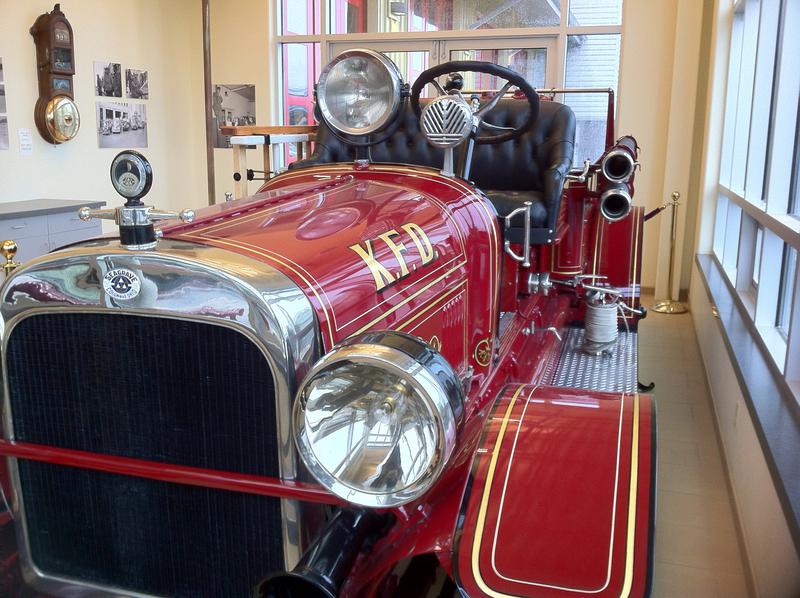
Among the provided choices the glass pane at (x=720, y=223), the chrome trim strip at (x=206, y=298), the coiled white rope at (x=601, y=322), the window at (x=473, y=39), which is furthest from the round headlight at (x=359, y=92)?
the window at (x=473, y=39)

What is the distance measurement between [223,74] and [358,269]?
7.20m

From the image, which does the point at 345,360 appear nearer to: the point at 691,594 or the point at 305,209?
the point at 305,209

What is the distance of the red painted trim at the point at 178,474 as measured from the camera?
54.6 inches

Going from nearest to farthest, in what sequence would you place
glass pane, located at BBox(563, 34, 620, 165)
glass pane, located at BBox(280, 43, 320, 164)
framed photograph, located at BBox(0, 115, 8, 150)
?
framed photograph, located at BBox(0, 115, 8, 150) < glass pane, located at BBox(563, 34, 620, 165) < glass pane, located at BBox(280, 43, 320, 164)

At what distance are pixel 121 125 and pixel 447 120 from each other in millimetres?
5950

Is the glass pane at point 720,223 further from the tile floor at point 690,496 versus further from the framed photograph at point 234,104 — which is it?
the framed photograph at point 234,104

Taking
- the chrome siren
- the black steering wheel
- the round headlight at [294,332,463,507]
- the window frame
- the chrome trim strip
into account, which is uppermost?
the window frame

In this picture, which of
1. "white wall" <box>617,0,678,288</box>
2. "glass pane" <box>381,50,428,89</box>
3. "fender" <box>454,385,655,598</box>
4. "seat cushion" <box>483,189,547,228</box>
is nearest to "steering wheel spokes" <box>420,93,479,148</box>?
"seat cushion" <box>483,189,547,228</box>

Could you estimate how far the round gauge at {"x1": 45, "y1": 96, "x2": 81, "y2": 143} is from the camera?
20.7 feet

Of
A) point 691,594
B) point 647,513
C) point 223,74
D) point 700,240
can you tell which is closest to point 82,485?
point 647,513

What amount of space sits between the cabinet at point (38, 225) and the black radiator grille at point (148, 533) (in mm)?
4021

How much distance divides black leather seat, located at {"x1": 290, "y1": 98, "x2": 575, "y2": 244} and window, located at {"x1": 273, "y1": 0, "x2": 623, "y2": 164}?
348 centimetres

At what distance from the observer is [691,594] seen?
229 cm

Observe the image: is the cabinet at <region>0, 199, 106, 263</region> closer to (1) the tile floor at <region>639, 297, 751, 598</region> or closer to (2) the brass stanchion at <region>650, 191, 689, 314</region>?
(1) the tile floor at <region>639, 297, 751, 598</region>
